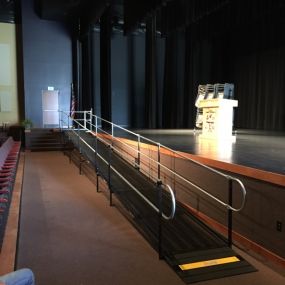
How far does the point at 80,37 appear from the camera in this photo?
39.4 feet

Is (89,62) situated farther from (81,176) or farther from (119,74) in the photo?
(81,176)

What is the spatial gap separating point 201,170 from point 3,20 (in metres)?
11.0

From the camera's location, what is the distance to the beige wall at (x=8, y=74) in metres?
12.1

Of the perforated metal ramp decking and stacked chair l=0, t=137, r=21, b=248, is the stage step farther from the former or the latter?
the perforated metal ramp decking

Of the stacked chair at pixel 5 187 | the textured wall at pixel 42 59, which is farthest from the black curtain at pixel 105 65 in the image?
the stacked chair at pixel 5 187

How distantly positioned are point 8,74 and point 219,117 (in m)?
8.86

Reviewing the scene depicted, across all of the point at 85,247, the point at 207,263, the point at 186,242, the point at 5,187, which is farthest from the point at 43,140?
the point at 207,263

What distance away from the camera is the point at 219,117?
252 inches

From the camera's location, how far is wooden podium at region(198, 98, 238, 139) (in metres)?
6.31

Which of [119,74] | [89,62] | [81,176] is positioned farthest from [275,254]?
[89,62]

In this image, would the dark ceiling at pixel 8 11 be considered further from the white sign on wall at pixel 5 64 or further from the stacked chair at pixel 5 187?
the stacked chair at pixel 5 187

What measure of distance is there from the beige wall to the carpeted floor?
7.95 metres

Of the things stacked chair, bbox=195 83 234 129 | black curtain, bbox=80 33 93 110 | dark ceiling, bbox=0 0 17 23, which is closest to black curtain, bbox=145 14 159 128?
black curtain, bbox=80 33 93 110

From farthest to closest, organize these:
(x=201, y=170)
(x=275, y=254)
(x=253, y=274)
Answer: (x=201, y=170), (x=275, y=254), (x=253, y=274)
